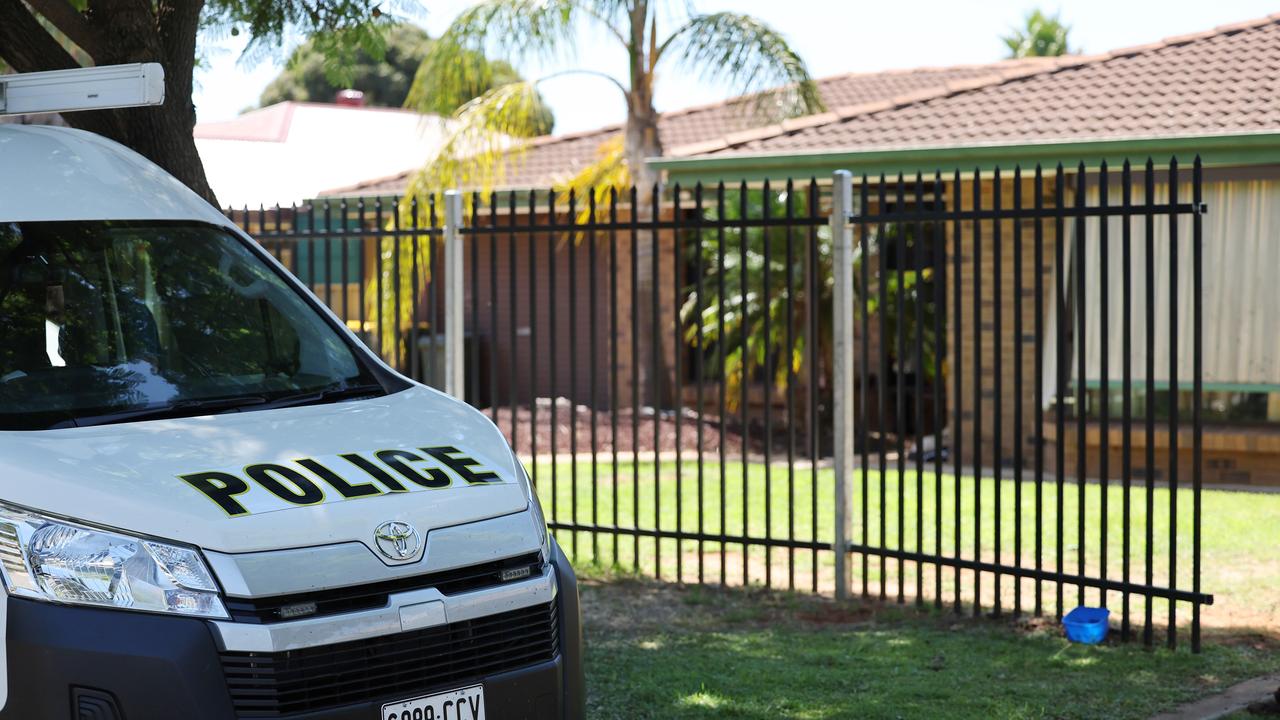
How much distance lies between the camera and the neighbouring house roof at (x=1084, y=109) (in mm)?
11406

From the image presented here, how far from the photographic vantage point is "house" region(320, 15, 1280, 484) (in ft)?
36.9

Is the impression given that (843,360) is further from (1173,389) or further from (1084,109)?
(1084,109)

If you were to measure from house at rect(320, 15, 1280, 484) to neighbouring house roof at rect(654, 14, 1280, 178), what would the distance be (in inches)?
0.7

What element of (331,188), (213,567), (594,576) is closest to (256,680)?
(213,567)

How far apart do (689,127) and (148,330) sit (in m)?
14.8

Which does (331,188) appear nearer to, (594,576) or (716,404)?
(716,404)

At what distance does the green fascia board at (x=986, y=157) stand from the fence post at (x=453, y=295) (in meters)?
3.04

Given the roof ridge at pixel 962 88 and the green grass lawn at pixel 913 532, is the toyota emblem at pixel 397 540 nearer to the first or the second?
the green grass lawn at pixel 913 532

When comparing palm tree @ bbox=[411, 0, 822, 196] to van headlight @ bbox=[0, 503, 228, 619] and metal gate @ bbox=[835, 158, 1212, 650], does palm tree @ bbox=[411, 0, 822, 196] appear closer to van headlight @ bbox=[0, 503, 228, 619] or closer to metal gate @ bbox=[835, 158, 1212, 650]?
metal gate @ bbox=[835, 158, 1212, 650]

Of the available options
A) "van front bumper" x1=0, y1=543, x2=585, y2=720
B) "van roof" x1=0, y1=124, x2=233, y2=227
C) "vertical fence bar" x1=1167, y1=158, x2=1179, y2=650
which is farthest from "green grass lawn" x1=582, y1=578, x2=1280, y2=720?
"van roof" x1=0, y1=124, x2=233, y2=227

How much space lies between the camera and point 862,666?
6051mm

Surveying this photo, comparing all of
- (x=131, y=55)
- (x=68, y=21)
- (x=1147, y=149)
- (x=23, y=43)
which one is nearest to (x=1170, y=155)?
(x=1147, y=149)

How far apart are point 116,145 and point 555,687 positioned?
247 cm

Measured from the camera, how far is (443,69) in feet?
48.5
